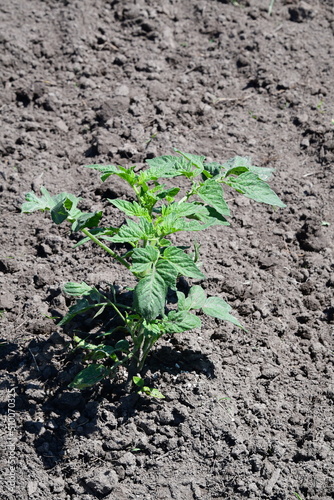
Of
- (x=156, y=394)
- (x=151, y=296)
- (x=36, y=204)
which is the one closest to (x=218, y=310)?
(x=156, y=394)

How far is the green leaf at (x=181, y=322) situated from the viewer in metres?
2.43

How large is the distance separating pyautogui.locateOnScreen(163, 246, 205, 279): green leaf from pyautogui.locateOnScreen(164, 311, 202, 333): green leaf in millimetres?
329

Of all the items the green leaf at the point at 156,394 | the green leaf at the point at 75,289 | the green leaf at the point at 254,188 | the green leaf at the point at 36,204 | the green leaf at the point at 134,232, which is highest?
the green leaf at the point at 254,188

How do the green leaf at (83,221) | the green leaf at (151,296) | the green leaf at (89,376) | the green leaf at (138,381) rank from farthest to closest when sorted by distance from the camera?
the green leaf at (138,381), the green leaf at (89,376), the green leaf at (83,221), the green leaf at (151,296)

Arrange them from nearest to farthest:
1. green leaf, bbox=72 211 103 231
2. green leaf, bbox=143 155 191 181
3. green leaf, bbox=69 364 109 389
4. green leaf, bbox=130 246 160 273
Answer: green leaf, bbox=130 246 160 273, green leaf, bbox=72 211 103 231, green leaf, bbox=143 155 191 181, green leaf, bbox=69 364 109 389

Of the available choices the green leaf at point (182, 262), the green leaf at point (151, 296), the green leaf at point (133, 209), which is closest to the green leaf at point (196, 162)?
the green leaf at point (133, 209)

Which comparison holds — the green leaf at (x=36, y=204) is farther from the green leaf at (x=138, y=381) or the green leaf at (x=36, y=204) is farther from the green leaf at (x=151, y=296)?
the green leaf at (x=138, y=381)

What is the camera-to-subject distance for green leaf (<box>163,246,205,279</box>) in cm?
216

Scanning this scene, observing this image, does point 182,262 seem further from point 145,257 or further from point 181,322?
point 181,322

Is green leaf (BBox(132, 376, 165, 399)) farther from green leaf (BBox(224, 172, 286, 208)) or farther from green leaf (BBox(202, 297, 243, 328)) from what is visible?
green leaf (BBox(224, 172, 286, 208))

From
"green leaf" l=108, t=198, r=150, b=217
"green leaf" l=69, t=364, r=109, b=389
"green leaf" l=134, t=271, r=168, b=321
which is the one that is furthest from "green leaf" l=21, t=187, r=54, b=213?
"green leaf" l=69, t=364, r=109, b=389

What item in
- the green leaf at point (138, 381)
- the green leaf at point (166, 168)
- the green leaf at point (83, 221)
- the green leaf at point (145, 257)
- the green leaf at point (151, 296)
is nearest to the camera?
the green leaf at point (151, 296)

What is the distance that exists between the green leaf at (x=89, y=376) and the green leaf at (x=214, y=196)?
2.92ft

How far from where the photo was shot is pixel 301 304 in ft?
10.5
